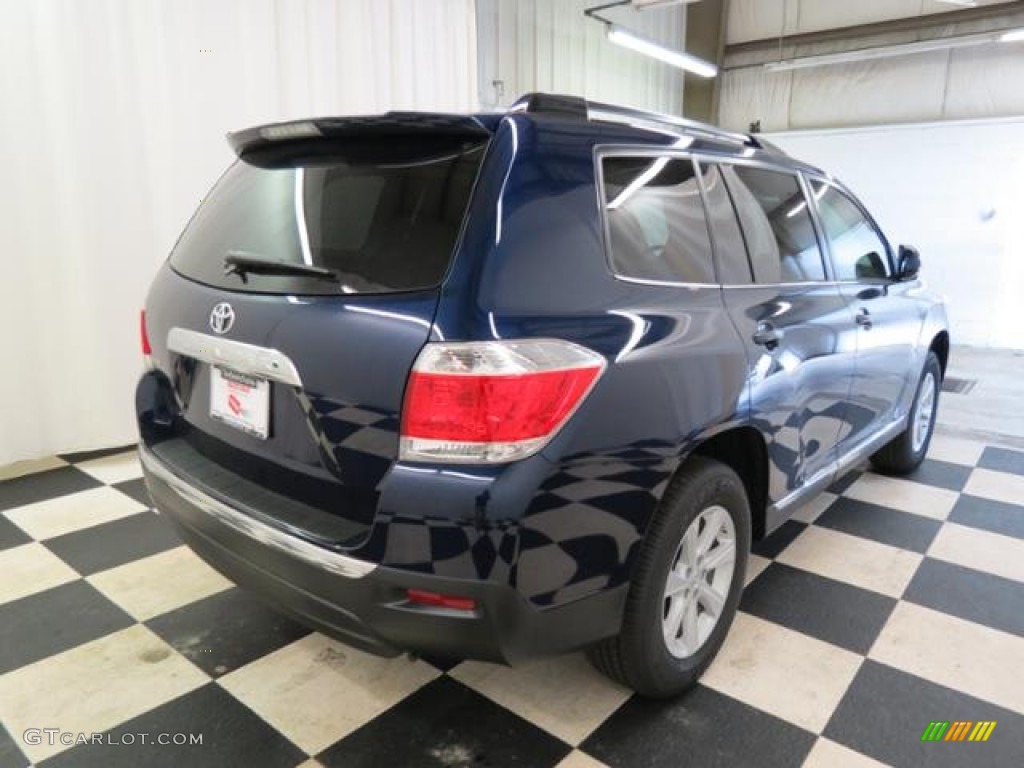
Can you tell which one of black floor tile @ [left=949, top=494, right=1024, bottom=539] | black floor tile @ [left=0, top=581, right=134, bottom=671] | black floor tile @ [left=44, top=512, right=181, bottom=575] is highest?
black floor tile @ [left=0, top=581, right=134, bottom=671]

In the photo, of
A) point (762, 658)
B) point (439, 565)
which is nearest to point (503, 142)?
point (439, 565)

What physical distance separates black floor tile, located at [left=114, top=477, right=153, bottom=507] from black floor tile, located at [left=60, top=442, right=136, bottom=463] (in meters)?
0.41

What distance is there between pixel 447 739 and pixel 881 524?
6.20 feet

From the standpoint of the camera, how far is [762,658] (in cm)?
174

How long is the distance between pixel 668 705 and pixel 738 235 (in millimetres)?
1120

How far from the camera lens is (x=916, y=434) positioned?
3066mm

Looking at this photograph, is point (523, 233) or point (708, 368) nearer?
point (523, 233)

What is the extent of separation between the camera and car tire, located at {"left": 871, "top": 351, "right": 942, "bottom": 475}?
2959 millimetres

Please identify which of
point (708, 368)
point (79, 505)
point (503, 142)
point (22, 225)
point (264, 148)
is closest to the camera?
point (503, 142)

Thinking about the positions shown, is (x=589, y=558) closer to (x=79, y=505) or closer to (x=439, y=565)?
(x=439, y=565)

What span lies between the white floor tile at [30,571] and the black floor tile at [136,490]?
0.41 m

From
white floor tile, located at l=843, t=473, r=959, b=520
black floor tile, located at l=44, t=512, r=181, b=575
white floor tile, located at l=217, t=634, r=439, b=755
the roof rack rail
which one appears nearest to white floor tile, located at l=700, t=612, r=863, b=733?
white floor tile, located at l=217, t=634, r=439, b=755

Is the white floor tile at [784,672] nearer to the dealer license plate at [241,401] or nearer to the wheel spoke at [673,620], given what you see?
the wheel spoke at [673,620]

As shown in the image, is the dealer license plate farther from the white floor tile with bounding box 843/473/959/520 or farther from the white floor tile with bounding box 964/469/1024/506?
the white floor tile with bounding box 964/469/1024/506
